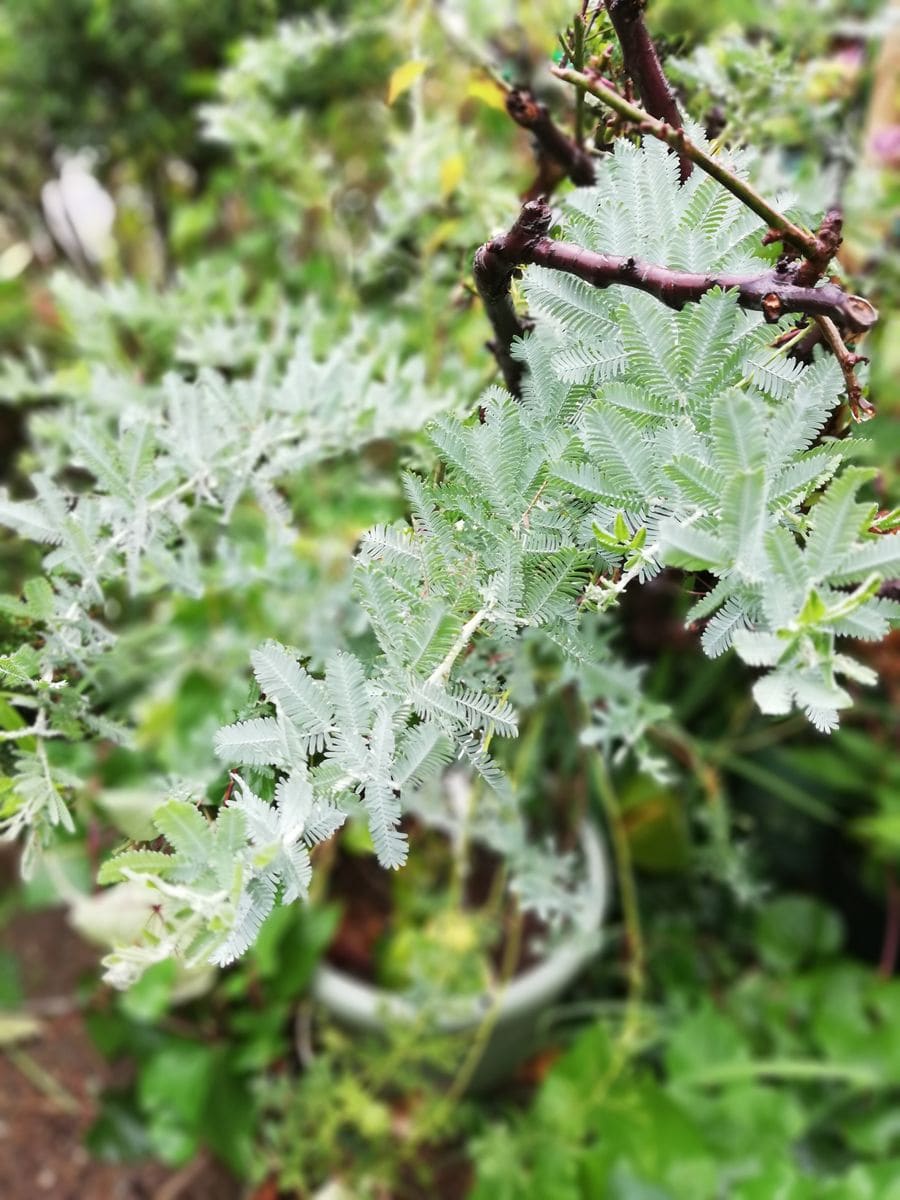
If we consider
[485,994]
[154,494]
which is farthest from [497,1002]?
[154,494]

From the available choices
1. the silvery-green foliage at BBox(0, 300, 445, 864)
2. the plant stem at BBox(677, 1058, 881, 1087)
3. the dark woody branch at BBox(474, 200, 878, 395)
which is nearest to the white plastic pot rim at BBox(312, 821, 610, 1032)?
the plant stem at BBox(677, 1058, 881, 1087)

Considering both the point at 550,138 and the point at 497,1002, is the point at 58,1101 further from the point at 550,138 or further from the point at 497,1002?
the point at 550,138

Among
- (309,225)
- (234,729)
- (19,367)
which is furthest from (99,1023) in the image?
(309,225)

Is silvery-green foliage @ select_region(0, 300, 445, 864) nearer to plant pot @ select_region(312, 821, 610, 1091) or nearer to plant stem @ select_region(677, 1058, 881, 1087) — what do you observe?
plant pot @ select_region(312, 821, 610, 1091)

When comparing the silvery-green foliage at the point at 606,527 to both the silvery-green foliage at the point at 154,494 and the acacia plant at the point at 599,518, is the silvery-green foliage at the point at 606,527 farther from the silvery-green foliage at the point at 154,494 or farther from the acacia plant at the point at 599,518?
the silvery-green foliage at the point at 154,494

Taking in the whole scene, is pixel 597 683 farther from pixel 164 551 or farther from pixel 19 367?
pixel 19 367

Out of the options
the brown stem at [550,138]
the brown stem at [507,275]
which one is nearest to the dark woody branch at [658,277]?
the brown stem at [507,275]

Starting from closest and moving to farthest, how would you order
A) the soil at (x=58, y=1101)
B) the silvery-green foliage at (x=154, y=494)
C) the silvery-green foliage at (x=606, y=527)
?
the silvery-green foliage at (x=606, y=527) → the silvery-green foliage at (x=154, y=494) → the soil at (x=58, y=1101)
